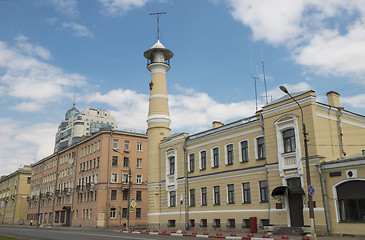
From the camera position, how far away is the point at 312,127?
2505cm

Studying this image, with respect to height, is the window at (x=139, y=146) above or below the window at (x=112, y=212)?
above

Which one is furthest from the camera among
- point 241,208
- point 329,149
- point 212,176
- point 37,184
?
point 37,184

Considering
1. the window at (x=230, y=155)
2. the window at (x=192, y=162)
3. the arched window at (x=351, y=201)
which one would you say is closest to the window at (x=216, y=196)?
the window at (x=230, y=155)

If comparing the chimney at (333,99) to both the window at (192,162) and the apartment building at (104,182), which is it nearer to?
the window at (192,162)

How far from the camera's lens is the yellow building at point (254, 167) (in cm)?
2442

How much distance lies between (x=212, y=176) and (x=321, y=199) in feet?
41.0

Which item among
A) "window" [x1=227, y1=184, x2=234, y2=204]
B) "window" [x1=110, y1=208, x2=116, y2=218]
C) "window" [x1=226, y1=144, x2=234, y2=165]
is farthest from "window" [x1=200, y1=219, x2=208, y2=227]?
"window" [x1=110, y1=208, x2=116, y2=218]

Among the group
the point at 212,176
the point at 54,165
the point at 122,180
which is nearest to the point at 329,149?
the point at 212,176

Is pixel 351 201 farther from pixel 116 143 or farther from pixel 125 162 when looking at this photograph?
pixel 125 162

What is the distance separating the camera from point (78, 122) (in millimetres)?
124562

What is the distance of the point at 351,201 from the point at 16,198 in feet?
312

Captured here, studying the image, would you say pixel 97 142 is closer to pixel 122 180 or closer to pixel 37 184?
pixel 122 180

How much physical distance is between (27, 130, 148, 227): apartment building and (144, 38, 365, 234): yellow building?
34.8 feet

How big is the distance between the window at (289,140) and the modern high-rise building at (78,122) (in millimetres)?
97775
